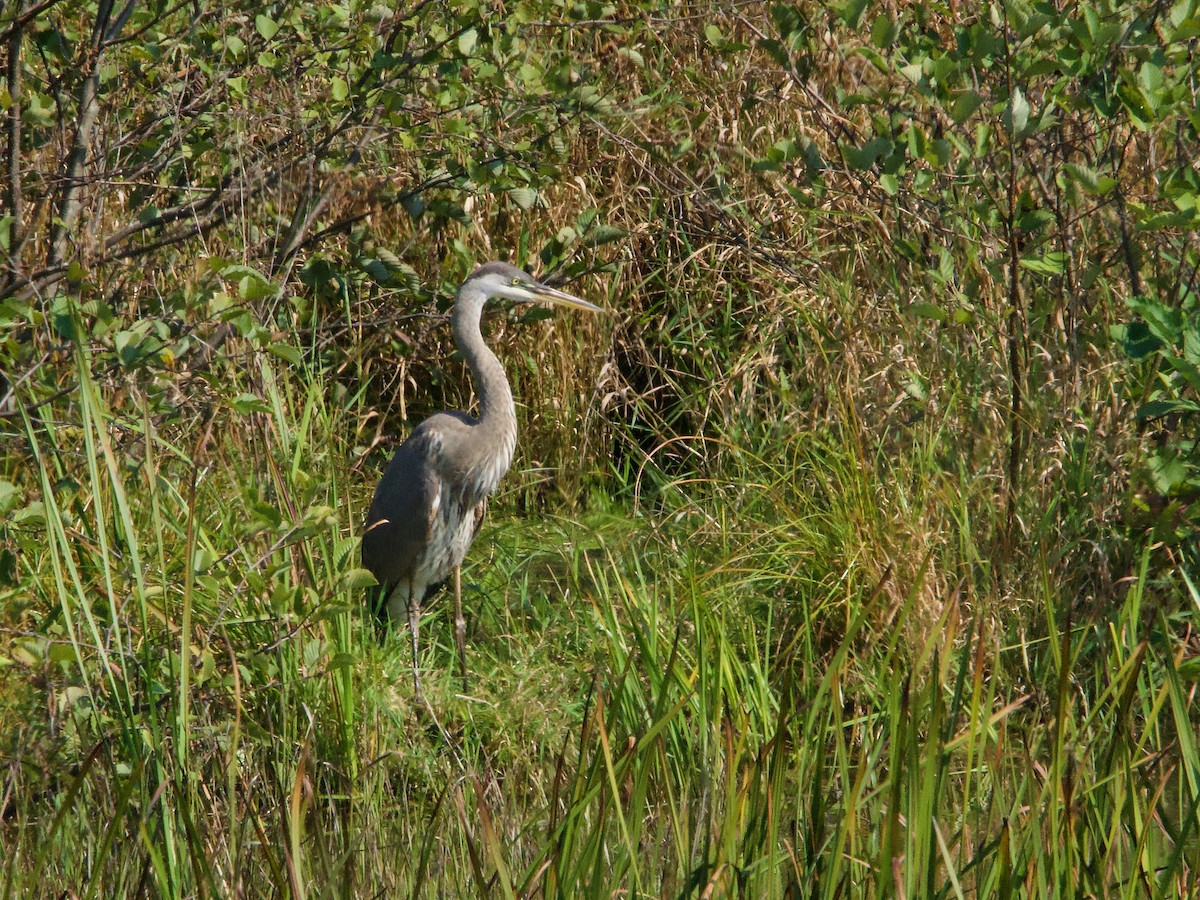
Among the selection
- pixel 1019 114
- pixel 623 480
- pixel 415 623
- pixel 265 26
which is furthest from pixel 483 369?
pixel 1019 114

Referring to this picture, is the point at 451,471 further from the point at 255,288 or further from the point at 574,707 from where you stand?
the point at 255,288

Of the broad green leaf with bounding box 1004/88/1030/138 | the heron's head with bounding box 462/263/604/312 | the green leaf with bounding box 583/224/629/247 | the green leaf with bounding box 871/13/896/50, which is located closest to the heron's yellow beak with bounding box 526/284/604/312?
the heron's head with bounding box 462/263/604/312

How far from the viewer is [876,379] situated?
3854 millimetres

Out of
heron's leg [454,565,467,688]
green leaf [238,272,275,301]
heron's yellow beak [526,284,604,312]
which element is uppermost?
green leaf [238,272,275,301]

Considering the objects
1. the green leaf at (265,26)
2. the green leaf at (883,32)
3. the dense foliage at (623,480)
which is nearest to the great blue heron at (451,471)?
the dense foliage at (623,480)

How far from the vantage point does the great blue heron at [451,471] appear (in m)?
4.46

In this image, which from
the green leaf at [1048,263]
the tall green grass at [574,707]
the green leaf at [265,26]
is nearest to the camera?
the tall green grass at [574,707]

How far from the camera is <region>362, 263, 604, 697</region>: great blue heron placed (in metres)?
4.46

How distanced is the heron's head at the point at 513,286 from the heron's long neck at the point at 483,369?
0.03 metres

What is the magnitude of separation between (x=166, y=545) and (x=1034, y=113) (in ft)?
7.72

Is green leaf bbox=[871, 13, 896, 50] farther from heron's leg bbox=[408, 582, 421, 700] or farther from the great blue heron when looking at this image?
heron's leg bbox=[408, 582, 421, 700]

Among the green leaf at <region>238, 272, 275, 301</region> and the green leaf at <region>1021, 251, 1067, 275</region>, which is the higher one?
the green leaf at <region>238, 272, 275, 301</region>

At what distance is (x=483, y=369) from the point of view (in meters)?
4.55

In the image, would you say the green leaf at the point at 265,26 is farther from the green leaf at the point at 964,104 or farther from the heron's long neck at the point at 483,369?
the green leaf at the point at 964,104
